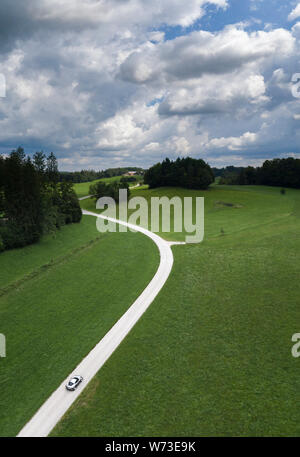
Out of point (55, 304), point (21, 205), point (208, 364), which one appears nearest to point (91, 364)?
point (208, 364)

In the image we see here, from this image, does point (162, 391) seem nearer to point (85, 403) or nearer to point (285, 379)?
point (85, 403)

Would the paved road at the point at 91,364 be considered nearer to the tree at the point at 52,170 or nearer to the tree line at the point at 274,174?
the tree at the point at 52,170

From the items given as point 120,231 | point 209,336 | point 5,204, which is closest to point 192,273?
point 209,336

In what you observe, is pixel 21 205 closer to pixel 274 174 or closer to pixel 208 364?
pixel 208 364

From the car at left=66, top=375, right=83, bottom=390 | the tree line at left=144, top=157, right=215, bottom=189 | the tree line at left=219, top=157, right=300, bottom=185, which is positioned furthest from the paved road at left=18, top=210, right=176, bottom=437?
the tree line at left=219, top=157, right=300, bottom=185

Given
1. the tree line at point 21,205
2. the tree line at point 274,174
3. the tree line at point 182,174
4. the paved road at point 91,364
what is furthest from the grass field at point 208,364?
the tree line at point 274,174

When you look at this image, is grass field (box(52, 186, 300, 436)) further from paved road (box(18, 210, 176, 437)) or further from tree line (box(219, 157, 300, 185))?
tree line (box(219, 157, 300, 185))
